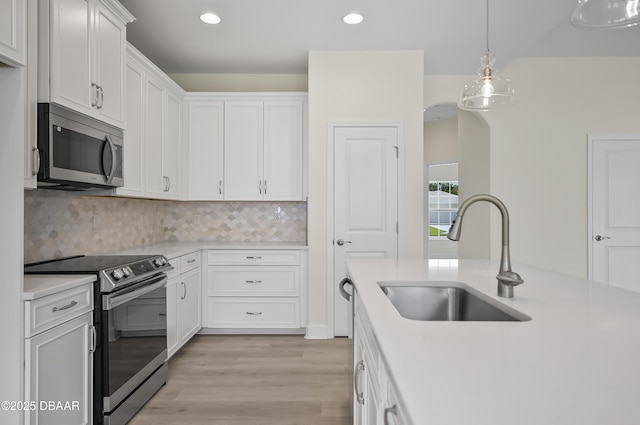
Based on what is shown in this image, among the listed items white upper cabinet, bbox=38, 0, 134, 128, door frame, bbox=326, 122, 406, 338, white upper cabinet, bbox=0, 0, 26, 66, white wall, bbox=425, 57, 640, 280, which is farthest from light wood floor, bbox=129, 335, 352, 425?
white wall, bbox=425, 57, 640, 280

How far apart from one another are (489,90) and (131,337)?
256 centimetres

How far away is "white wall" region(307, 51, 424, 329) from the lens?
376 centimetres

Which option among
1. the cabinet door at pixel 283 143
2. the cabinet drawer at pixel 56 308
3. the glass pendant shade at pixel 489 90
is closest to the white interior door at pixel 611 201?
the glass pendant shade at pixel 489 90

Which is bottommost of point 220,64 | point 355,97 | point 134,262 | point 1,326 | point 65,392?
point 65,392

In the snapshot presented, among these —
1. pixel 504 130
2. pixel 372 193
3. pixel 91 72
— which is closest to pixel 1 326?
pixel 91 72

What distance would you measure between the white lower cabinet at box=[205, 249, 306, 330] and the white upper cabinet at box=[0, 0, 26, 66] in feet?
8.05

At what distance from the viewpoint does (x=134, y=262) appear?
7.81 feet

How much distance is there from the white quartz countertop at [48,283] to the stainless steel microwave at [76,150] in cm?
49

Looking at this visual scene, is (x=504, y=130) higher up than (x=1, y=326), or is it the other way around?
(x=504, y=130)

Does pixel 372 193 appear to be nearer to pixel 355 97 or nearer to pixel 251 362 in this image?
pixel 355 97

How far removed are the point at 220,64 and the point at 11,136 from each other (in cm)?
281

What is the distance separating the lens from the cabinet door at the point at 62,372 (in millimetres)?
1624

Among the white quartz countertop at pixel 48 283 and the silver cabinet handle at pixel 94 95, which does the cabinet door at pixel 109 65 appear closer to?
the silver cabinet handle at pixel 94 95

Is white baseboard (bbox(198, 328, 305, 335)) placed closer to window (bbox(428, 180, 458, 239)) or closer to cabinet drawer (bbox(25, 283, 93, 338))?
cabinet drawer (bbox(25, 283, 93, 338))
